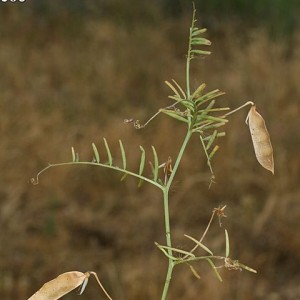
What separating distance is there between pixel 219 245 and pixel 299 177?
478 mm

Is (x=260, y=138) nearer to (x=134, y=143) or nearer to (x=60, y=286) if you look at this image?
(x=60, y=286)

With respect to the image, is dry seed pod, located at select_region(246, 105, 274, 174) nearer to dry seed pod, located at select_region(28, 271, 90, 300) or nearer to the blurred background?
dry seed pod, located at select_region(28, 271, 90, 300)

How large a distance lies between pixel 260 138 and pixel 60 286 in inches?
3.5

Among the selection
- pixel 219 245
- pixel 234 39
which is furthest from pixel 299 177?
pixel 234 39

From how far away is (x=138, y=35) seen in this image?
11.5ft

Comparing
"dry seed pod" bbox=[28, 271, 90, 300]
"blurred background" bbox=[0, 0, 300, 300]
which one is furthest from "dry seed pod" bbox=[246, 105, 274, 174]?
"blurred background" bbox=[0, 0, 300, 300]

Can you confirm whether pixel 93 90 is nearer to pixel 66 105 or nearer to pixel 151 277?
pixel 66 105

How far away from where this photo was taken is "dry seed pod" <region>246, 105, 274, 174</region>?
0.31 metres

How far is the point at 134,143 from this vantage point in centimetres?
266

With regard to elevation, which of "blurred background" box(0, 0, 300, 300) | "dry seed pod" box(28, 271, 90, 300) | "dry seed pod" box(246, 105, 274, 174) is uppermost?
"dry seed pod" box(246, 105, 274, 174)

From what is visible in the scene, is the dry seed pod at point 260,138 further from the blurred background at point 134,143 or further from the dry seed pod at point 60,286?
the blurred background at point 134,143

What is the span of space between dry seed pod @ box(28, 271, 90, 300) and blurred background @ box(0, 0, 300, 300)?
1.58 m

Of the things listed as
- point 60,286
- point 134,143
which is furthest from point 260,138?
point 134,143

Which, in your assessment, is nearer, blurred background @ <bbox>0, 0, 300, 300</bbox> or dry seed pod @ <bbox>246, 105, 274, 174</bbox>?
dry seed pod @ <bbox>246, 105, 274, 174</bbox>
